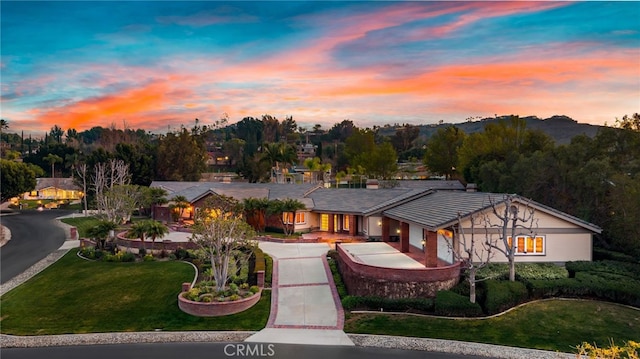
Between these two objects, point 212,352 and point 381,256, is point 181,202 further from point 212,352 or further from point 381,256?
point 212,352

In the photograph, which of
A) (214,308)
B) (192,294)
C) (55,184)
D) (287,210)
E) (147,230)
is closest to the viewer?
(214,308)

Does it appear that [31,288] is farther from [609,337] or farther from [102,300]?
[609,337]

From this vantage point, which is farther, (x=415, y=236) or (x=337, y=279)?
(x=415, y=236)

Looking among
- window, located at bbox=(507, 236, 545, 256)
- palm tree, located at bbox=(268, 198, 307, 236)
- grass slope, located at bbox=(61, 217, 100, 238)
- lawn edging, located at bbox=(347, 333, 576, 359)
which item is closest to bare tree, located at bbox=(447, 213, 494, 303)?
window, located at bbox=(507, 236, 545, 256)

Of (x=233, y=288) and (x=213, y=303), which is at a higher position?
(x=233, y=288)

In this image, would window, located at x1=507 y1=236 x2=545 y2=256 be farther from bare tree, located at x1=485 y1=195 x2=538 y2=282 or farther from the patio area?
the patio area

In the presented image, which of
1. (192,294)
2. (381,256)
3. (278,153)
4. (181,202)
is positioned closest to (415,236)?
(381,256)
